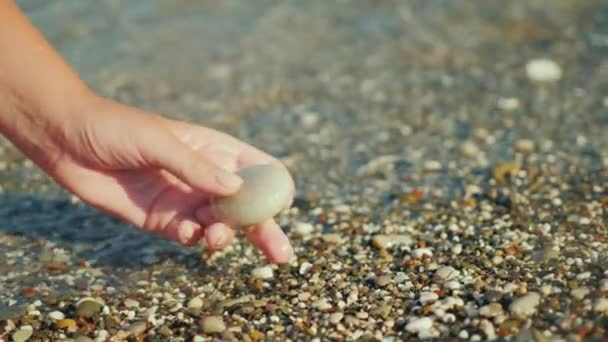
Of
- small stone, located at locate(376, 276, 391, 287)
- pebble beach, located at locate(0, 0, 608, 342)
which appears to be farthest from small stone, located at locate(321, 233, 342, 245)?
small stone, located at locate(376, 276, 391, 287)

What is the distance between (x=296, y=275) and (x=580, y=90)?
11.7ft

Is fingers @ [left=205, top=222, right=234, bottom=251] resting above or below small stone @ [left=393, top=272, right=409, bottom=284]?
above

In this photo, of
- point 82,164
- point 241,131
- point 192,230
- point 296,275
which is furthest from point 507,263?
point 241,131

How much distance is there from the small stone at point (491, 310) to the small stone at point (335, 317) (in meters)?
0.58

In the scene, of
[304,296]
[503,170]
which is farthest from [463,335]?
[503,170]

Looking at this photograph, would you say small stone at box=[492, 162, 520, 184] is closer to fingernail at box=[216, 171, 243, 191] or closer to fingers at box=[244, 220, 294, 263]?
fingers at box=[244, 220, 294, 263]

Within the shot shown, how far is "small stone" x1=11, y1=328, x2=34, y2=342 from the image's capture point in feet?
11.5

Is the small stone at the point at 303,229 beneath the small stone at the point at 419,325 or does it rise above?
beneath

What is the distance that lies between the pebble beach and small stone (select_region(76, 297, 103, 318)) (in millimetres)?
11

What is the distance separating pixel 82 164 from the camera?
3777mm

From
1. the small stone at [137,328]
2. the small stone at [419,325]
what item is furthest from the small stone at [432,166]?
the small stone at [137,328]

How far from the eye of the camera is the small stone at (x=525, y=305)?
3.24 meters

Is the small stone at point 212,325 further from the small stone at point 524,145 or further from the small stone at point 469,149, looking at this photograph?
the small stone at point 524,145

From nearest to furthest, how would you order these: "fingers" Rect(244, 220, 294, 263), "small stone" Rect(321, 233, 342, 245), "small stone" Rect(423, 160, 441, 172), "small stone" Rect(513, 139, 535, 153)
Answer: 1. "fingers" Rect(244, 220, 294, 263)
2. "small stone" Rect(321, 233, 342, 245)
3. "small stone" Rect(423, 160, 441, 172)
4. "small stone" Rect(513, 139, 535, 153)
